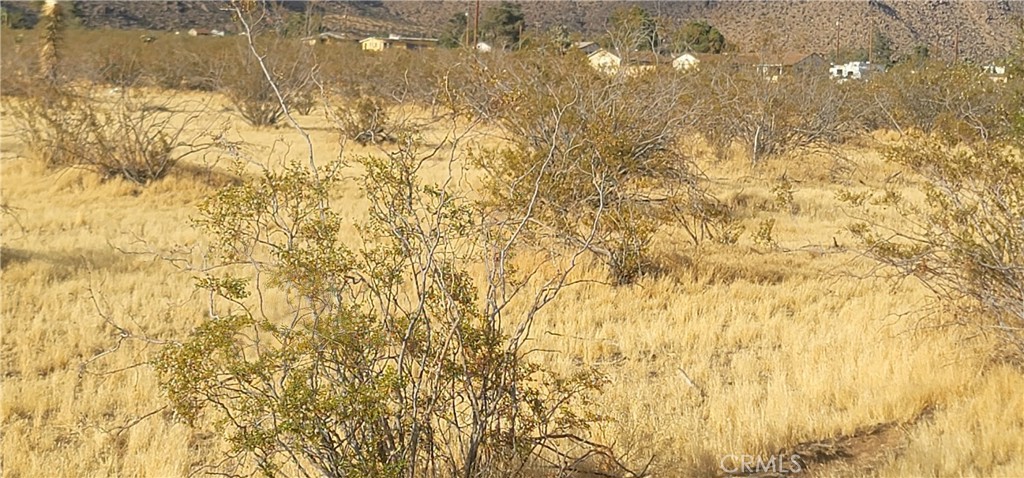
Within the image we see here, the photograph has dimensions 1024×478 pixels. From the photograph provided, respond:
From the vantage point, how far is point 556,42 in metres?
12.3

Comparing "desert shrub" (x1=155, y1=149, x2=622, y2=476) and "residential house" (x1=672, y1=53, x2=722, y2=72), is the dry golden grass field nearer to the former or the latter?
"desert shrub" (x1=155, y1=149, x2=622, y2=476)

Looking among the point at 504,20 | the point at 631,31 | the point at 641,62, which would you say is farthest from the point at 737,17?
the point at 631,31

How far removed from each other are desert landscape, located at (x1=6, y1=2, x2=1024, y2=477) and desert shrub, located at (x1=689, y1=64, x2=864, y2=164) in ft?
14.5

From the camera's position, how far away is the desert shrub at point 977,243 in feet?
18.0

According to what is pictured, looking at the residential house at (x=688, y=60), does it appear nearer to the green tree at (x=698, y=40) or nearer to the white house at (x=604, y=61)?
the green tree at (x=698, y=40)

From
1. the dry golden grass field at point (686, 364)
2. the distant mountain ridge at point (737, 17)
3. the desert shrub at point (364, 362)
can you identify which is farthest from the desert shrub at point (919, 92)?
the desert shrub at point (364, 362)

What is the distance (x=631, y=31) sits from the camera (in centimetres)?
1427

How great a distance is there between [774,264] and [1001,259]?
3.35 metres

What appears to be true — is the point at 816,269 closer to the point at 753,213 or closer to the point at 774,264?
the point at 774,264

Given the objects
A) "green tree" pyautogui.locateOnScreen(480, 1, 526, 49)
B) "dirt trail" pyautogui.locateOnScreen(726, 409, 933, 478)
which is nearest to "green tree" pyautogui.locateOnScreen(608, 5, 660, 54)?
"dirt trail" pyautogui.locateOnScreen(726, 409, 933, 478)

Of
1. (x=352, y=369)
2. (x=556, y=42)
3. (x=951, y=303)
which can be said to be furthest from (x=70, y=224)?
(x=951, y=303)

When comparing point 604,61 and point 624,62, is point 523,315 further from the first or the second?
point 604,61

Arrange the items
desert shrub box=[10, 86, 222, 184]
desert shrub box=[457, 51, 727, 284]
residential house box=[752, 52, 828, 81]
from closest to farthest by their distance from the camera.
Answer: desert shrub box=[457, 51, 727, 284], desert shrub box=[10, 86, 222, 184], residential house box=[752, 52, 828, 81]

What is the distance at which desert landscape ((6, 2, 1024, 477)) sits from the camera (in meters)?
3.55
